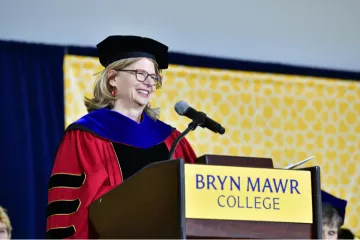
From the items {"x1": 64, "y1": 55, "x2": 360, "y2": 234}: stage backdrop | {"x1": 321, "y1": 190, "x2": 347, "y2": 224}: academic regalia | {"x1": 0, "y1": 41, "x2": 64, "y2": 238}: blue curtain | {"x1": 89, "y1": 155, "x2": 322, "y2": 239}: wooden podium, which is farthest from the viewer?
{"x1": 64, "y1": 55, "x2": 360, "y2": 234}: stage backdrop

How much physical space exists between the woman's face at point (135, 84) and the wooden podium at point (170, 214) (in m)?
0.87

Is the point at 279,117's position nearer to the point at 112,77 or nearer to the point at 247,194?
the point at 112,77

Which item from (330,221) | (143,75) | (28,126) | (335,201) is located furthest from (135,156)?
(335,201)

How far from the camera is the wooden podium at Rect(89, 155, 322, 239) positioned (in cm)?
264

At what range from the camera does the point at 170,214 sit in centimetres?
266

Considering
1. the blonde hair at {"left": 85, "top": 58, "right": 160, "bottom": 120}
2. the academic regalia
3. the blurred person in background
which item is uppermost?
the blonde hair at {"left": 85, "top": 58, "right": 160, "bottom": 120}

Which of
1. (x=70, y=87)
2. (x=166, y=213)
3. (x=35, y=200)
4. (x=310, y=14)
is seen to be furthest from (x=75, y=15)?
(x=166, y=213)

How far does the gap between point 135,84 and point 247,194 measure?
118 centimetres

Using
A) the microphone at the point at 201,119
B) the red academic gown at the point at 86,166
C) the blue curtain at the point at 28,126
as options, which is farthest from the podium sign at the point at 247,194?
the blue curtain at the point at 28,126

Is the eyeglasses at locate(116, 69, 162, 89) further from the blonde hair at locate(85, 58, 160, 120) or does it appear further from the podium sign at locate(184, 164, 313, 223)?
the podium sign at locate(184, 164, 313, 223)

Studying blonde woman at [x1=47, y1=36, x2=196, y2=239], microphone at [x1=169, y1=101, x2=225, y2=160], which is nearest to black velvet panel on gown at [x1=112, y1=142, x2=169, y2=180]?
blonde woman at [x1=47, y1=36, x2=196, y2=239]

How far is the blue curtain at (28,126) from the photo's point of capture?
18.4 ft

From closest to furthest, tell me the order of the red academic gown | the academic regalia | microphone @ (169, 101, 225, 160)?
microphone @ (169, 101, 225, 160), the red academic gown, the academic regalia

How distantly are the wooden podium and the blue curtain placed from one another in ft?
9.04
